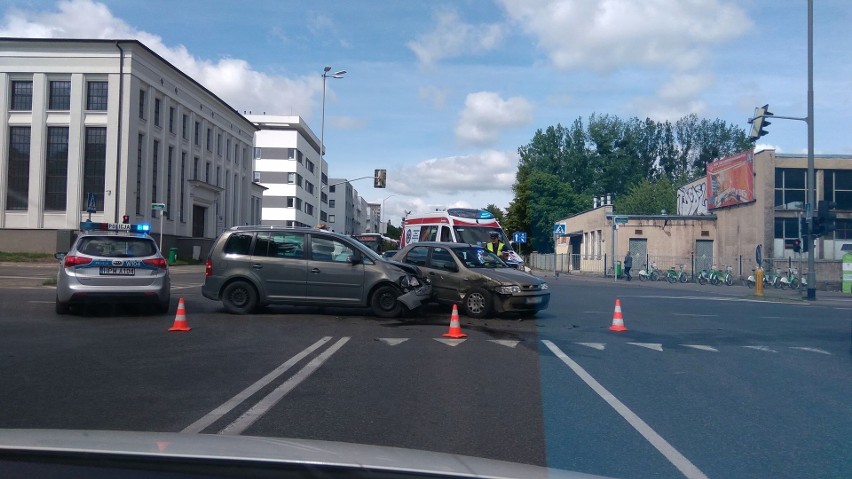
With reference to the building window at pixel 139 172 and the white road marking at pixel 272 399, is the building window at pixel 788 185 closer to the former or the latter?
the building window at pixel 139 172

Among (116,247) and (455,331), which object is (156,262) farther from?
(455,331)

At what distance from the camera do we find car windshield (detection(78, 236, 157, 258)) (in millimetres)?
14383

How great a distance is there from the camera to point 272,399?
24.9 ft

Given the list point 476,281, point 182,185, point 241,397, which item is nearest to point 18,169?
point 182,185

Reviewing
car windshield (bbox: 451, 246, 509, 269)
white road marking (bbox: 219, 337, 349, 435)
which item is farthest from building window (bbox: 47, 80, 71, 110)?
white road marking (bbox: 219, 337, 349, 435)

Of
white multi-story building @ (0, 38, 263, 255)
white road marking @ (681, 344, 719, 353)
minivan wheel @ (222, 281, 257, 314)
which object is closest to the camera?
white road marking @ (681, 344, 719, 353)

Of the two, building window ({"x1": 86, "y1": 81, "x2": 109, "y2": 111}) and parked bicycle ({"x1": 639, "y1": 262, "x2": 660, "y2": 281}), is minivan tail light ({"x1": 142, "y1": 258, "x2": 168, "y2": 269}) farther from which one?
parked bicycle ({"x1": 639, "y1": 262, "x2": 660, "y2": 281})

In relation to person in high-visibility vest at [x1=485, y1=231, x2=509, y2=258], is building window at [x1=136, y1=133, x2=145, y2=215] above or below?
above

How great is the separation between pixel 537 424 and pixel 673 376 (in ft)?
11.3

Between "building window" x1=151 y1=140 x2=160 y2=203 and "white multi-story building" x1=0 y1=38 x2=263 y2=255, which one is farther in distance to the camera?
"building window" x1=151 y1=140 x2=160 y2=203

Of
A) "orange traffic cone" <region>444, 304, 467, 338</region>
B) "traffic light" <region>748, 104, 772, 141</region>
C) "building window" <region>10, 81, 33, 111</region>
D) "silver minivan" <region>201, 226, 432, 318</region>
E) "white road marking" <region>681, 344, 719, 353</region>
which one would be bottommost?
"white road marking" <region>681, 344, 719, 353</region>

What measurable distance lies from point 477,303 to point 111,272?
7200 mm

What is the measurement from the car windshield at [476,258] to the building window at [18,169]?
3605 centimetres

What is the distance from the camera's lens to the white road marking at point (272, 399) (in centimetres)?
641
